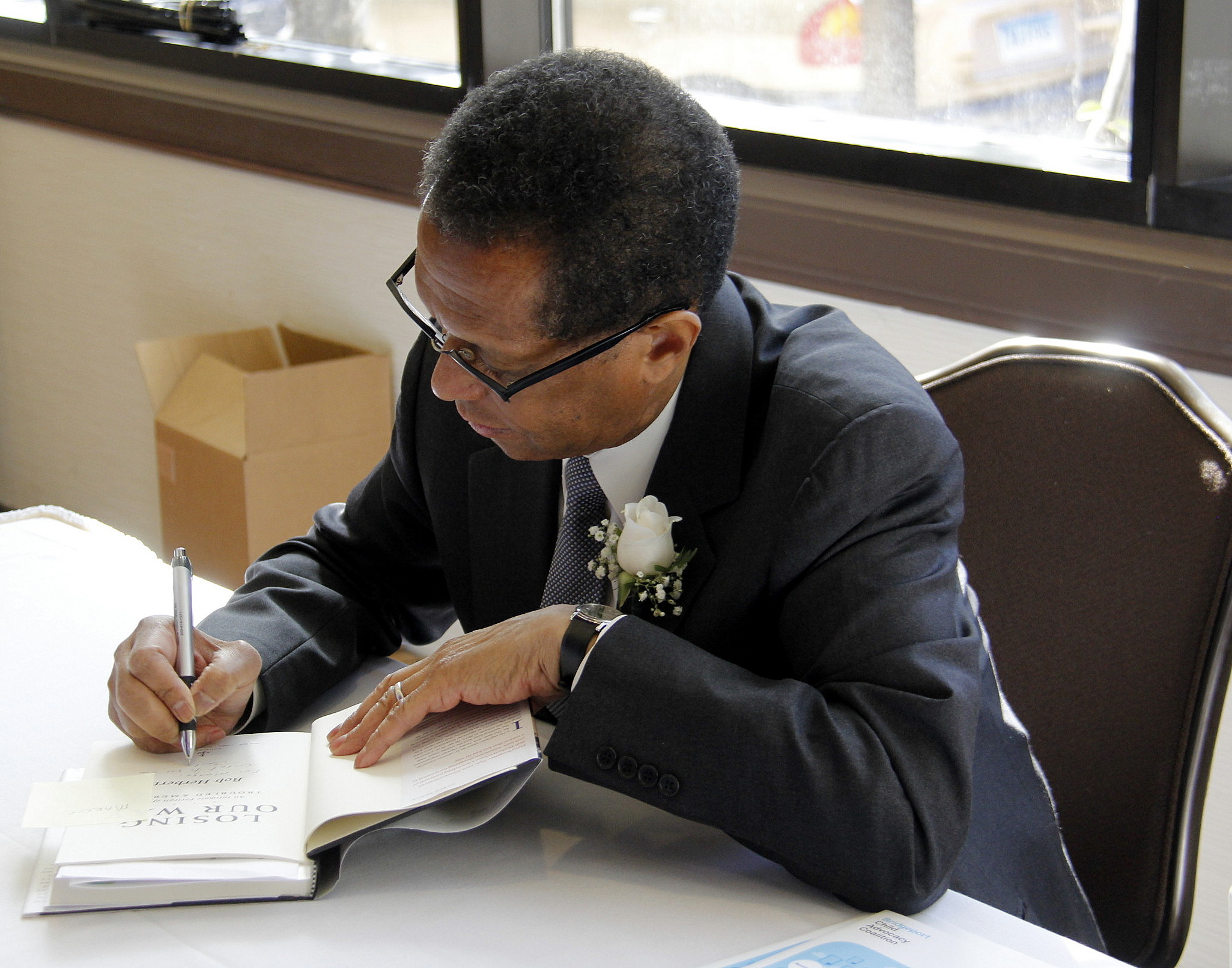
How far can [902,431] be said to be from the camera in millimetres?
1194

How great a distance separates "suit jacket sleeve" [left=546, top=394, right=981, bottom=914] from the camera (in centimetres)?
103

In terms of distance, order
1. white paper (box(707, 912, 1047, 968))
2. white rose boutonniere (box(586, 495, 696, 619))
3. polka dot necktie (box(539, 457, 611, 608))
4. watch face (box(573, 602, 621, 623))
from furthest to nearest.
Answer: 1. polka dot necktie (box(539, 457, 611, 608))
2. white rose boutonniere (box(586, 495, 696, 619))
3. watch face (box(573, 602, 621, 623))
4. white paper (box(707, 912, 1047, 968))

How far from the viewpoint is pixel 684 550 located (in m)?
1.28

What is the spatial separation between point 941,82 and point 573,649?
4.42ft

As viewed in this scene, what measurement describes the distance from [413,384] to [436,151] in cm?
42

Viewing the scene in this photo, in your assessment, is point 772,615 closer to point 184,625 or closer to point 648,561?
point 648,561

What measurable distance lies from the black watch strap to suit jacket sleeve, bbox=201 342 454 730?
0.35 meters

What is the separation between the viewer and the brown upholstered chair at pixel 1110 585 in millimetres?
1276

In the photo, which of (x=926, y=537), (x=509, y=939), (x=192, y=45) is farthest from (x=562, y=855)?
(x=192, y=45)

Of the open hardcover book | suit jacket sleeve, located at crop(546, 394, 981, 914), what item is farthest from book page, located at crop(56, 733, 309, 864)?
suit jacket sleeve, located at crop(546, 394, 981, 914)

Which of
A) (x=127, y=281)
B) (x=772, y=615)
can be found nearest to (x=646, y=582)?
(x=772, y=615)

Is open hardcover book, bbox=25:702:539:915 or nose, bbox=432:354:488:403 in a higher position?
nose, bbox=432:354:488:403

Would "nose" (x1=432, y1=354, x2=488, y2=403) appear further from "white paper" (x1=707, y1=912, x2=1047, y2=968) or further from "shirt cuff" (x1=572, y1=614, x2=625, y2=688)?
"white paper" (x1=707, y1=912, x2=1047, y2=968)

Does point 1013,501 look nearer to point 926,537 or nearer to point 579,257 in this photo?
point 926,537
